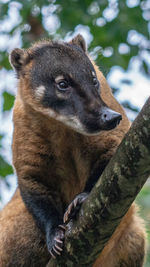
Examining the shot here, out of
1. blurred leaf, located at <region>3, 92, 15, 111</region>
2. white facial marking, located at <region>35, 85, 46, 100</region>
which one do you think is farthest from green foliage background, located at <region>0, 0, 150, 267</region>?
white facial marking, located at <region>35, 85, 46, 100</region>

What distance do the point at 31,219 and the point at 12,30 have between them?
14.5ft

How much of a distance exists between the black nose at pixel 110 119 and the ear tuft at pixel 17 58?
182 centimetres

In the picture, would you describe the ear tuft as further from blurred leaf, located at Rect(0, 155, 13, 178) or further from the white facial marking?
blurred leaf, located at Rect(0, 155, 13, 178)

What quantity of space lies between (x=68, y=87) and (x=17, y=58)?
1.26 metres

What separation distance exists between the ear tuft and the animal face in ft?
0.23

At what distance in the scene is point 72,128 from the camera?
5176mm

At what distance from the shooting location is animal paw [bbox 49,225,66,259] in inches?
183

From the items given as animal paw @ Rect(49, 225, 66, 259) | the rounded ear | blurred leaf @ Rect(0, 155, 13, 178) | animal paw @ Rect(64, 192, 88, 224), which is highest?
the rounded ear

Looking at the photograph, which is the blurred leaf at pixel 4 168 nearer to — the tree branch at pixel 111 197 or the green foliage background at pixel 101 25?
the green foliage background at pixel 101 25

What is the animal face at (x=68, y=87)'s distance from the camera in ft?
15.9

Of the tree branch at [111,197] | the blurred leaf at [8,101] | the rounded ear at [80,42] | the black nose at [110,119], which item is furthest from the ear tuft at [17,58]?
the tree branch at [111,197]

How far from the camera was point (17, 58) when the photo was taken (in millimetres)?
6184

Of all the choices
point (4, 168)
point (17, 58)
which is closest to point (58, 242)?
point (17, 58)

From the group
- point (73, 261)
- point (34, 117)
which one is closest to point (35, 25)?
point (34, 117)
